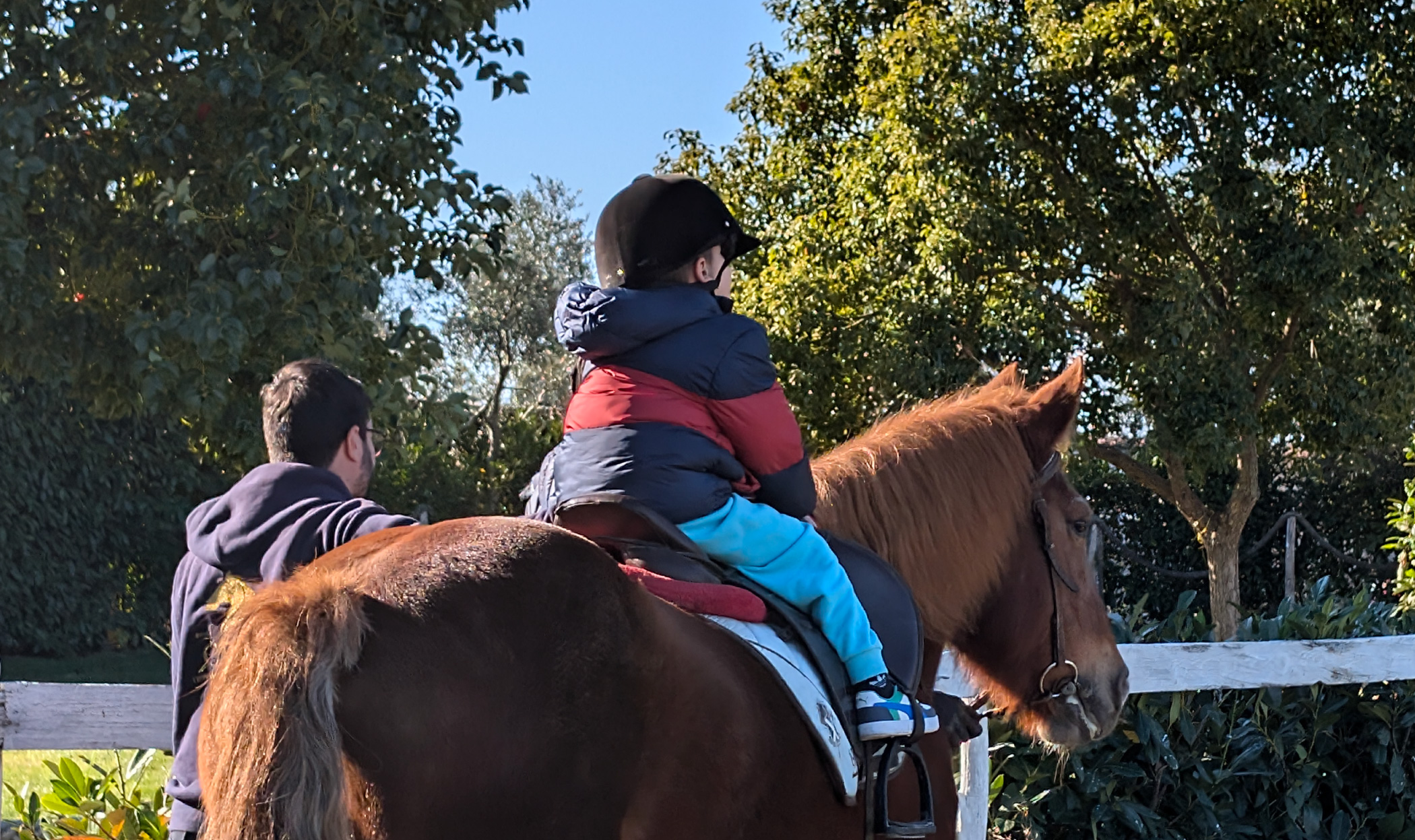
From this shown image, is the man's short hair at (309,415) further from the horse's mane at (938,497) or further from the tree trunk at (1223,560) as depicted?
the tree trunk at (1223,560)

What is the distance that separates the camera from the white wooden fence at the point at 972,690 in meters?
3.68

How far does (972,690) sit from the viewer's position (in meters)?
3.90

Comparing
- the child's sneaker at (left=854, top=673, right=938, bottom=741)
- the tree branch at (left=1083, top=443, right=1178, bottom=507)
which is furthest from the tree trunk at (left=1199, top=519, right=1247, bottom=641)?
the child's sneaker at (left=854, top=673, right=938, bottom=741)

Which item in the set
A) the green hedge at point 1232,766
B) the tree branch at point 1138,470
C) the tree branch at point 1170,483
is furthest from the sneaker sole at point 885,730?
the tree branch at point 1138,470

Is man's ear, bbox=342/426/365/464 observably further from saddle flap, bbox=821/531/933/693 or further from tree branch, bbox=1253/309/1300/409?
tree branch, bbox=1253/309/1300/409

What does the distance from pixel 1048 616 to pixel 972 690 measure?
0.54 m

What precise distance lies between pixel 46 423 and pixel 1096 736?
13.7m

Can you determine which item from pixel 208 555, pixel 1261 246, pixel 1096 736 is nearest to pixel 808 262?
pixel 1261 246

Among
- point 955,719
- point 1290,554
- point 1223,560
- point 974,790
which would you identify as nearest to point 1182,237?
point 1223,560

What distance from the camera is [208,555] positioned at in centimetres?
261

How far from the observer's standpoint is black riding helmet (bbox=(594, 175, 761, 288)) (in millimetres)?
2746

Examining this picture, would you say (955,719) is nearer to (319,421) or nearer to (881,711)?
(881,711)

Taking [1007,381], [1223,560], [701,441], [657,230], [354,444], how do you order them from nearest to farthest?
[701,441], [657,230], [354,444], [1007,381], [1223,560]

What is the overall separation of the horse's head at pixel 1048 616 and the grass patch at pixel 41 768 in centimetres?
321
